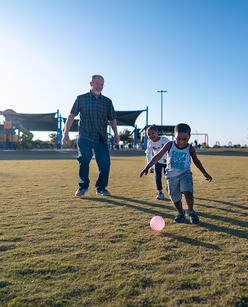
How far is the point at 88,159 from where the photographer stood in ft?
13.9

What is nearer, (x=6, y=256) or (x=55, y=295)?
(x=55, y=295)

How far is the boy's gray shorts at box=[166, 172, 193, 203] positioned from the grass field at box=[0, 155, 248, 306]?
30 centimetres

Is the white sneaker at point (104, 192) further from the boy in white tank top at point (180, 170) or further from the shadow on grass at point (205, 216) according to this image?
the boy in white tank top at point (180, 170)

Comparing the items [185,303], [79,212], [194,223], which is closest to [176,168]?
[194,223]

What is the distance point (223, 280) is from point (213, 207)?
2052mm

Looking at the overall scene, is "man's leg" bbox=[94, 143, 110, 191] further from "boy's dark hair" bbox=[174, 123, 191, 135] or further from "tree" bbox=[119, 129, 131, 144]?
"tree" bbox=[119, 129, 131, 144]

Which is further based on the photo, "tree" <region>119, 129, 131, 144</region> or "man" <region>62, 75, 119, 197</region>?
"tree" <region>119, 129, 131, 144</region>

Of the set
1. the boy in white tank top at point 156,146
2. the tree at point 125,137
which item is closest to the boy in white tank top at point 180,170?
the boy in white tank top at point 156,146

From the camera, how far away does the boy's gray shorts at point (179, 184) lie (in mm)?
2766

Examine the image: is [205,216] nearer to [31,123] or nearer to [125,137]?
[31,123]

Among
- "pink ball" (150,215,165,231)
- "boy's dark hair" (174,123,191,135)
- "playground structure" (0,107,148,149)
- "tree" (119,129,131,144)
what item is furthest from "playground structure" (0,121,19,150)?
"pink ball" (150,215,165,231)

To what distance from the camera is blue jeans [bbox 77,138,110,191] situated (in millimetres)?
4215

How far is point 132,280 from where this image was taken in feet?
4.79

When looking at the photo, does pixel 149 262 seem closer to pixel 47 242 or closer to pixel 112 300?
pixel 112 300
